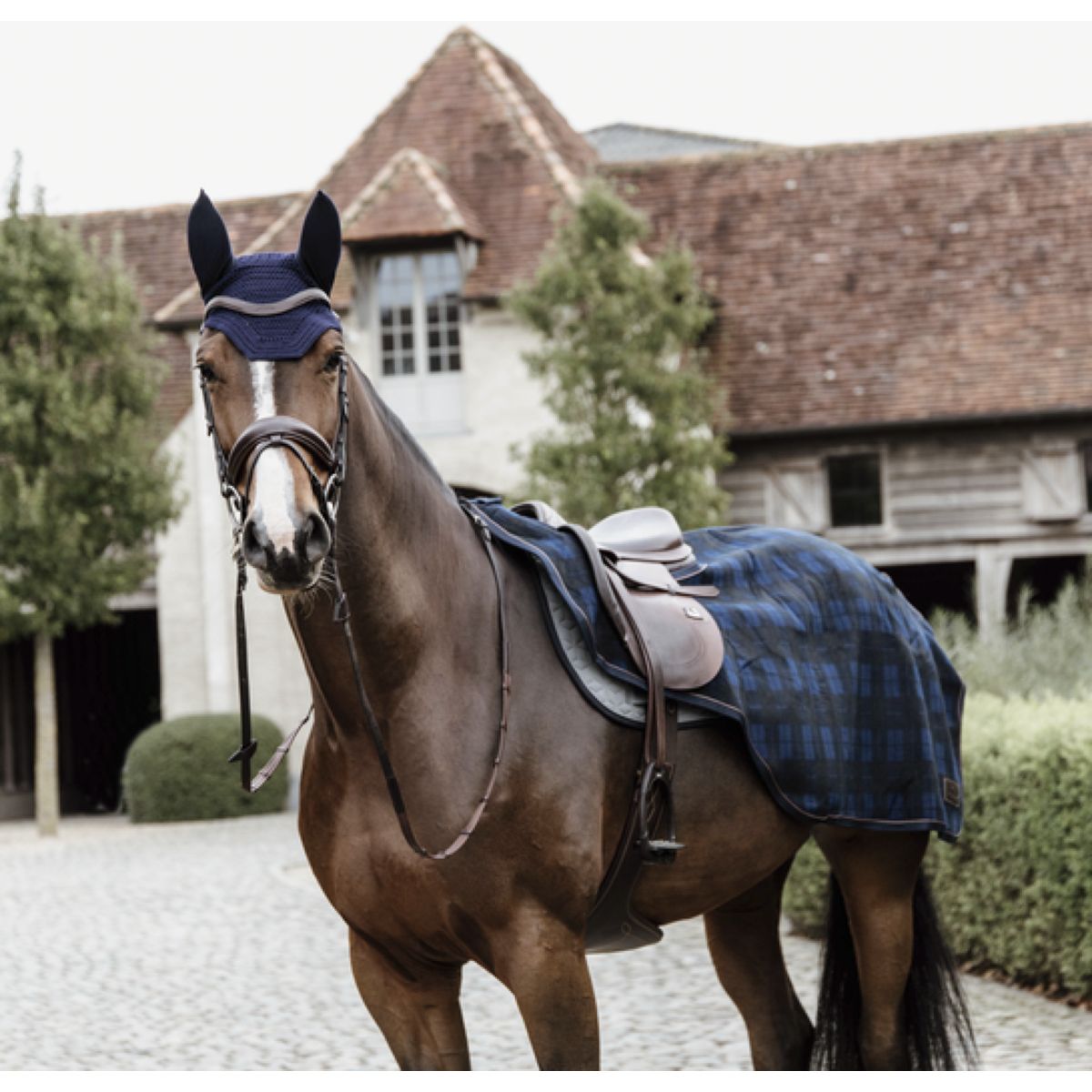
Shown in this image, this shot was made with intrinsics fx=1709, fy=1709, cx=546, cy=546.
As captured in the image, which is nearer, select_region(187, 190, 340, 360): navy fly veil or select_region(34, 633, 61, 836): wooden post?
select_region(187, 190, 340, 360): navy fly veil

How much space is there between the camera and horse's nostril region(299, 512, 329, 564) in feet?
9.43

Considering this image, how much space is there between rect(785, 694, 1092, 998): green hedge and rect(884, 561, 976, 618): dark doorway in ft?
47.4

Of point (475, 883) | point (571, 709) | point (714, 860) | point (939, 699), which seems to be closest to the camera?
point (475, 883)

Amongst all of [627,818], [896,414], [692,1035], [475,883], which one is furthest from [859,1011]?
[896,414]

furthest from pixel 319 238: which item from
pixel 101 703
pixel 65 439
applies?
pixel 101 703

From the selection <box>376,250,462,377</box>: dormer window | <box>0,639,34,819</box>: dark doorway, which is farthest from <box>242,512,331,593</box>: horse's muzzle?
<box>0,639,34,819</box>: dark doorway

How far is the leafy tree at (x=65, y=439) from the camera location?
1862cm

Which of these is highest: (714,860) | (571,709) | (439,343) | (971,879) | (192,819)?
(439,343)

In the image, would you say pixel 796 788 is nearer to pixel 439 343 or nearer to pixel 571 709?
pixel 571 709

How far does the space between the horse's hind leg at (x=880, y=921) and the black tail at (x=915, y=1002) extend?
9 cm

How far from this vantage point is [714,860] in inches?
156

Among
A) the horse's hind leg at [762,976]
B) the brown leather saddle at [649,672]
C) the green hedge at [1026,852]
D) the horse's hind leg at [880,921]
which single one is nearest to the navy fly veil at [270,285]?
the brown leather saddle at [649,672]

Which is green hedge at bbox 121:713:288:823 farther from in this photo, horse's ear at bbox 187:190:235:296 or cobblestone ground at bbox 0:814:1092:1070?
horse's ear at bbox 187:190:235:296

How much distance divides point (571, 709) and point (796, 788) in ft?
2.47
